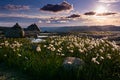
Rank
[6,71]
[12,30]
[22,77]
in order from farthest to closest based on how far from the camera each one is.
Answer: [12,30] → [6,71] → [22,77]

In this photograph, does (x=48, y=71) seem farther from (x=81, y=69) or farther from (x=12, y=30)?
(x=12, y=30)

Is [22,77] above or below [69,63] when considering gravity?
below

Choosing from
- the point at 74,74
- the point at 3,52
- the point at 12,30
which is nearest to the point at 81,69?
the point at 74,74

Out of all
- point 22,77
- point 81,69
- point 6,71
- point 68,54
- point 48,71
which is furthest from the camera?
point 68,54

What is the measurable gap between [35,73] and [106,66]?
11.7 ft

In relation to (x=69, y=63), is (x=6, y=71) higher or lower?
lower

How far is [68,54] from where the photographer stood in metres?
18.0

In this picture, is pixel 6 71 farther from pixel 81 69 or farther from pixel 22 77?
pixel 81 69

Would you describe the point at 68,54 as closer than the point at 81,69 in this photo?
No

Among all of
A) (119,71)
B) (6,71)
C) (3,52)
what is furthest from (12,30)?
(119,71)

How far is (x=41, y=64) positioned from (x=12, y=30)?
108ft

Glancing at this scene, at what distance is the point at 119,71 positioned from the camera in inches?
536

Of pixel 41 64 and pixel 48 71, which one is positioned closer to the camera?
pixel 48 71

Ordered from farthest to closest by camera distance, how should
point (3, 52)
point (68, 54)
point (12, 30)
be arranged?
1. point (12, 30)
2. point (3, 52)
3. point (68, 54)
